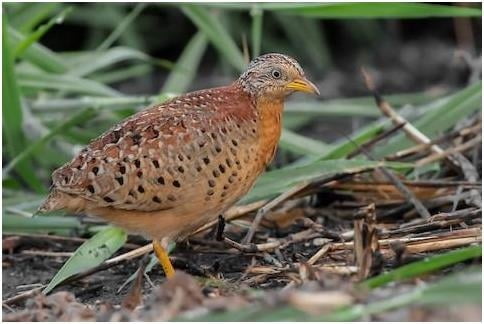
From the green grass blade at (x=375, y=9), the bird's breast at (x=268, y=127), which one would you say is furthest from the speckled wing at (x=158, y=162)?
the green grass blade at (x=375, y=9)

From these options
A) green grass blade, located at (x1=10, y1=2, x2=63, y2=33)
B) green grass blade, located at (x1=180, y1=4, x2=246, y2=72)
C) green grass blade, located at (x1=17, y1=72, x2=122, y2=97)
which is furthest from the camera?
green grass blade, located at (x1=10, y1=2, x2=63, y2=33)

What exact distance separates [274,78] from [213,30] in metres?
1.75

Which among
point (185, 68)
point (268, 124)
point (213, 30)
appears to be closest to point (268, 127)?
point (268, 124)

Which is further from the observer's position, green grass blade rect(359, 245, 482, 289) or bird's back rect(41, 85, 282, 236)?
bird's back rect(41, 85, 282, 236)

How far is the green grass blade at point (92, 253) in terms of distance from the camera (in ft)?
14.4

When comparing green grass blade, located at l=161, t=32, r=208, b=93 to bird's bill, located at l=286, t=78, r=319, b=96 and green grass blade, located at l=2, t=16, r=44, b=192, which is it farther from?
bird's bill, located at l=286, t=78, r=319, b=96

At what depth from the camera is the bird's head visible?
4.39 m

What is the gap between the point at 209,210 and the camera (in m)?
4.15

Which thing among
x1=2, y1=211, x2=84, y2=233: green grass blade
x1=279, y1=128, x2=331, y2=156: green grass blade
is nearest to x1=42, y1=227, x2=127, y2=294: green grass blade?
x1=2, y1=211, x2=84, y2=233: green grass blade

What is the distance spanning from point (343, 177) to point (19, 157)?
1.60 m

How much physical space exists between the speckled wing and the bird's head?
25 centimetres

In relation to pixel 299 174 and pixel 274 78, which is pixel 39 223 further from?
pixel 274 78

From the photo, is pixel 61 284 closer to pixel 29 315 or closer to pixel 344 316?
pixel 29 315

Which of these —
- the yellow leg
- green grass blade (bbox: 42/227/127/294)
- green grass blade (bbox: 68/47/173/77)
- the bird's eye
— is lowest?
green grass blade (bbox: 42/227/127/294)
